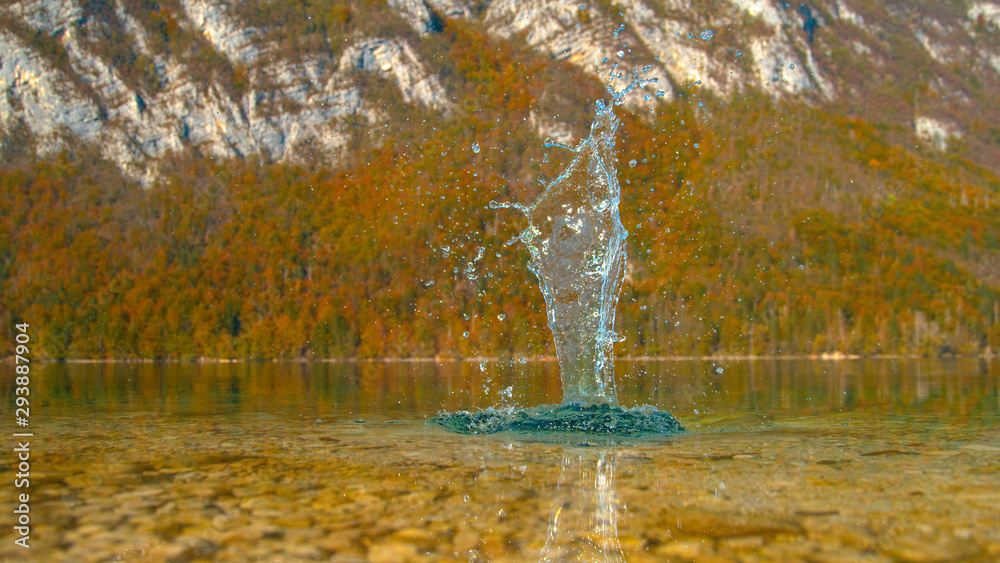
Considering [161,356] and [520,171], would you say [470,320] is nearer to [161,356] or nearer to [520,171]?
[520,171]

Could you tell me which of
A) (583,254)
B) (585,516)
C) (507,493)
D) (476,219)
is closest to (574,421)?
(583,254)

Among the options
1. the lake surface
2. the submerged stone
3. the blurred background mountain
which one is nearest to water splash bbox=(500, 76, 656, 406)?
the submerged stone

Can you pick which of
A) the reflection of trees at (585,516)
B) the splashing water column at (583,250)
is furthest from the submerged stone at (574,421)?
the reflection of trees at (585,516)

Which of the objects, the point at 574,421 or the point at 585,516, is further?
the point at 574,421

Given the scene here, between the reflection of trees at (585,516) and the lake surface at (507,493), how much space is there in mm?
32

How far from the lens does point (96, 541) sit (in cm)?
696

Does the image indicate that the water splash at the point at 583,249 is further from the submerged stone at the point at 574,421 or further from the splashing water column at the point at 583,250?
the submerged stone at the point at 574,421

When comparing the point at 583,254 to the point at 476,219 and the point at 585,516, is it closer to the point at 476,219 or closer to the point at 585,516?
the point at 585,516

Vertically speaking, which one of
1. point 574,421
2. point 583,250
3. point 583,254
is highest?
point 583,250

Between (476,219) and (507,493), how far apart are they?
4890 inches

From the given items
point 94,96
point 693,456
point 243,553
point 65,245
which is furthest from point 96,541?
point 94,96

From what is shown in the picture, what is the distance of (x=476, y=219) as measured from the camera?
435ft

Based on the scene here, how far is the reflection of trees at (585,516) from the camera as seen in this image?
6707 millimetres

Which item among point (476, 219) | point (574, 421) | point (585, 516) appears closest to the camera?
point (585, 516)
